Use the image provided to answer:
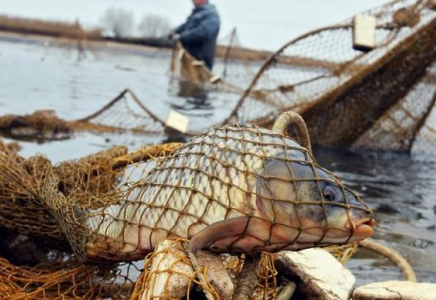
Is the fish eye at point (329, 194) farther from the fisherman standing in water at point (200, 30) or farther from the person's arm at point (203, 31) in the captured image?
the person's arm at point (203, 31)

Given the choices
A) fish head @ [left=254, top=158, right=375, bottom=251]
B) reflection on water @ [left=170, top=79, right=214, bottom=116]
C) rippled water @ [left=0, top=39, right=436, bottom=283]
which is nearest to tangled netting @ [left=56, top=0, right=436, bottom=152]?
rippled water @ [left=0, top=39, right=436, bottom=283]

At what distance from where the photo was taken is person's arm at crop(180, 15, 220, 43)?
18.6 metres

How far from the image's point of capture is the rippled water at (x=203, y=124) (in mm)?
5836

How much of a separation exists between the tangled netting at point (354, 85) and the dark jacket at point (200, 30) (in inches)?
332

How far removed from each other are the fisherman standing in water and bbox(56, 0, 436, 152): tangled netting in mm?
8425

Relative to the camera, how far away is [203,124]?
12594 millimetres

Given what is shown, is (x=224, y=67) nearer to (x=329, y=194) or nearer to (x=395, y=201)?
(x=395, y=201)

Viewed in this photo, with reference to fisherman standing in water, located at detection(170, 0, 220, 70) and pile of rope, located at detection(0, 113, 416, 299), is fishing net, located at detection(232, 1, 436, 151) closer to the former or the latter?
pile of rope, located at detection(0, 113, 416, 299)

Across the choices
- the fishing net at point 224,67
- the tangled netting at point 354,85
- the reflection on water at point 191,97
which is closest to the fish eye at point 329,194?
the tangled netting at point 354,85

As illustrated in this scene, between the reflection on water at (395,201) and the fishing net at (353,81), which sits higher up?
the fishing net at (353,81)

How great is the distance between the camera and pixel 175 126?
8.86 m

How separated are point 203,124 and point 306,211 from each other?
9.85 m

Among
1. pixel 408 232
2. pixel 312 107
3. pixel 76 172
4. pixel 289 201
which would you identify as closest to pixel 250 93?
pixel 312 107

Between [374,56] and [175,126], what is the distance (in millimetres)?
2886
